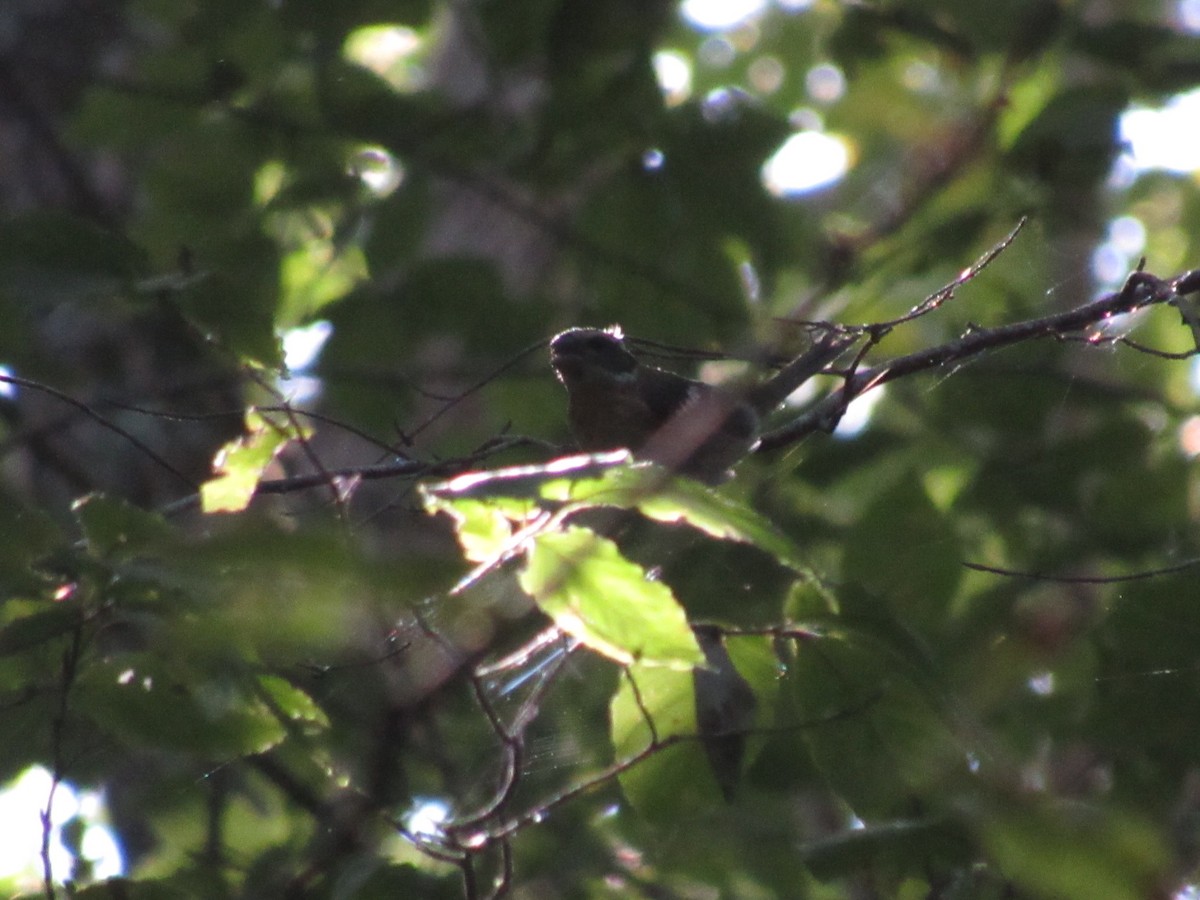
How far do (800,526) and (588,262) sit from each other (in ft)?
3.86

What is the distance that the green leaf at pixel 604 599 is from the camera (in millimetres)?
1637

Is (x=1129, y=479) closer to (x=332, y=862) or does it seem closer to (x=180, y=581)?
(x=332, y=862)

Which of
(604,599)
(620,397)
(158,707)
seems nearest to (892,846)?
(604,599)

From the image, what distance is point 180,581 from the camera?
157cm

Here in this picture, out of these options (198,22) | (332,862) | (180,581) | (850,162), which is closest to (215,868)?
(332,862)

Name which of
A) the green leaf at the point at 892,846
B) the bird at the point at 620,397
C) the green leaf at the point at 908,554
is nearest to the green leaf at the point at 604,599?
the green leaf at the point at 892,846

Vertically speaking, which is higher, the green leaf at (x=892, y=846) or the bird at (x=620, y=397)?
the bird at (x=620, y=397)

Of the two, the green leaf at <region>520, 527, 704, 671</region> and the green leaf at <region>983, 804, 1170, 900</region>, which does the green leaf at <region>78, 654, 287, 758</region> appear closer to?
the green leaf at <region>520, 527, 704, 671</region>

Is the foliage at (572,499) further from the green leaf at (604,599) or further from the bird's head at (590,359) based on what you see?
the bird's head at (590,359)

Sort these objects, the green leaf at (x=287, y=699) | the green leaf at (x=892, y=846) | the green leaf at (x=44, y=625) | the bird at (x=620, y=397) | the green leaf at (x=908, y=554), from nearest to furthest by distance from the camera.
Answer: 1. the green leaf at (x=44, y=625)
2. the green leaf at (x=287, y=699)
3. the green leaf at (x=892, y=846)
4. the green leaf at (x=908, y=554)
5. the bird at (x=620, y=397)

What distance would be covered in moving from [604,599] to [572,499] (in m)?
0.14

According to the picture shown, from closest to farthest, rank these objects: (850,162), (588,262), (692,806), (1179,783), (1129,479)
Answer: (692,806) → (1179,783) → (1129,479) → (588,262) → (850,162)

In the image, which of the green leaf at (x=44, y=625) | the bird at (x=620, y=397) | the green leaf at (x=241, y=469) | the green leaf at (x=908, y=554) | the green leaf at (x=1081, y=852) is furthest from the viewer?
the bird at (x=620, y=397)

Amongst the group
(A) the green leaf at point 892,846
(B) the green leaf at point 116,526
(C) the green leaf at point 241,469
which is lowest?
(A) the green leaf at point 892,846
